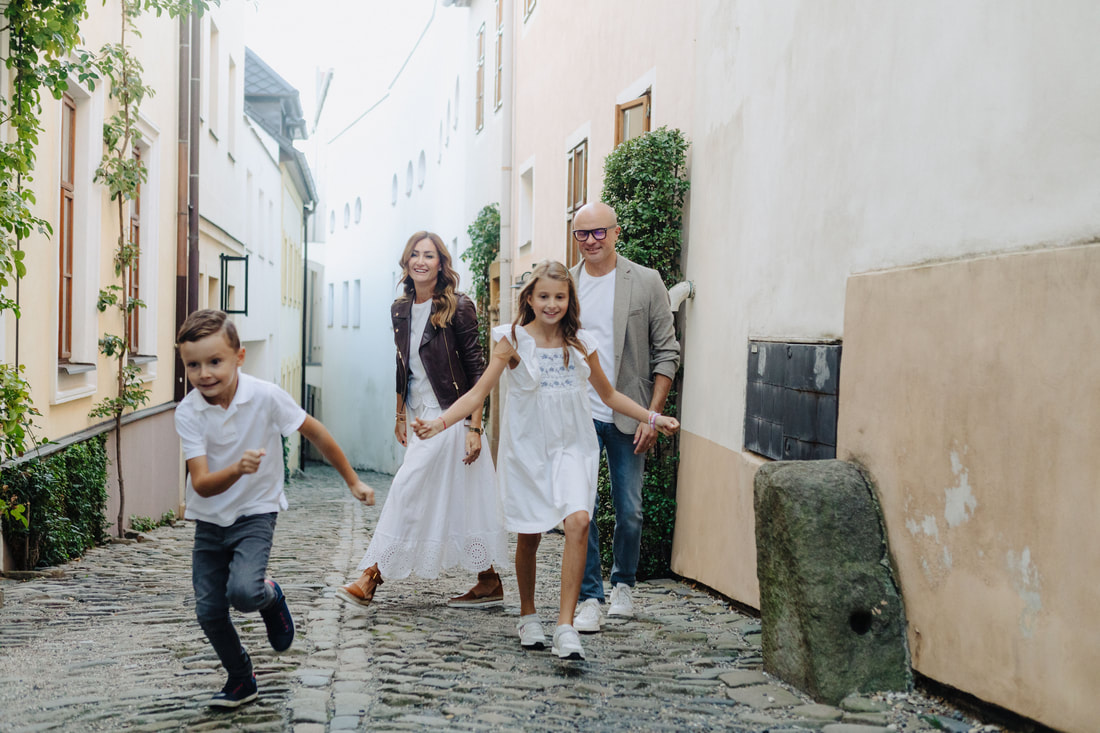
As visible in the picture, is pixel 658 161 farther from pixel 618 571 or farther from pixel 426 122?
pixel 426 122

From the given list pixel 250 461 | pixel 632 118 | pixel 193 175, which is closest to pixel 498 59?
pixel 193 175

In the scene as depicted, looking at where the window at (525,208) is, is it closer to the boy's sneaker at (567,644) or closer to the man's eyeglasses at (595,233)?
the man's eyeglasses at (595,233)

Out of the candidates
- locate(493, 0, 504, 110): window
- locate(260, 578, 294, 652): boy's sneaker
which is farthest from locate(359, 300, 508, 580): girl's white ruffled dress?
locate(493, 0, 504, 110): window

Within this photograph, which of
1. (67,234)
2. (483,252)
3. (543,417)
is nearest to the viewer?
(543,417)

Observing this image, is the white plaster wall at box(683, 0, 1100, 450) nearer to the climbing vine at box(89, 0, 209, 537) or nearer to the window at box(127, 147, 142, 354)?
the climbing vine at box(89, 0, 209, 537)

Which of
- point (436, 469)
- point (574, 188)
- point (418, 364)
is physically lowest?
point (436, 469)

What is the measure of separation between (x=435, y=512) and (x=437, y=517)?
27 millimetres

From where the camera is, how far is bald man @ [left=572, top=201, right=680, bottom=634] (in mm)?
5516

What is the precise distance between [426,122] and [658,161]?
20.4 metres

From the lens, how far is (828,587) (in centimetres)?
407

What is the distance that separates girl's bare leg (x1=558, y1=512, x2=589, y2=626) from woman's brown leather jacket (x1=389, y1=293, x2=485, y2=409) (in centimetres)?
125

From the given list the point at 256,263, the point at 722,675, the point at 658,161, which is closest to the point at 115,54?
the point at 658,161

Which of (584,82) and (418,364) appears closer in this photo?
(418,364)

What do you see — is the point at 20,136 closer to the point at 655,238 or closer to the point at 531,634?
the point at 531,634
